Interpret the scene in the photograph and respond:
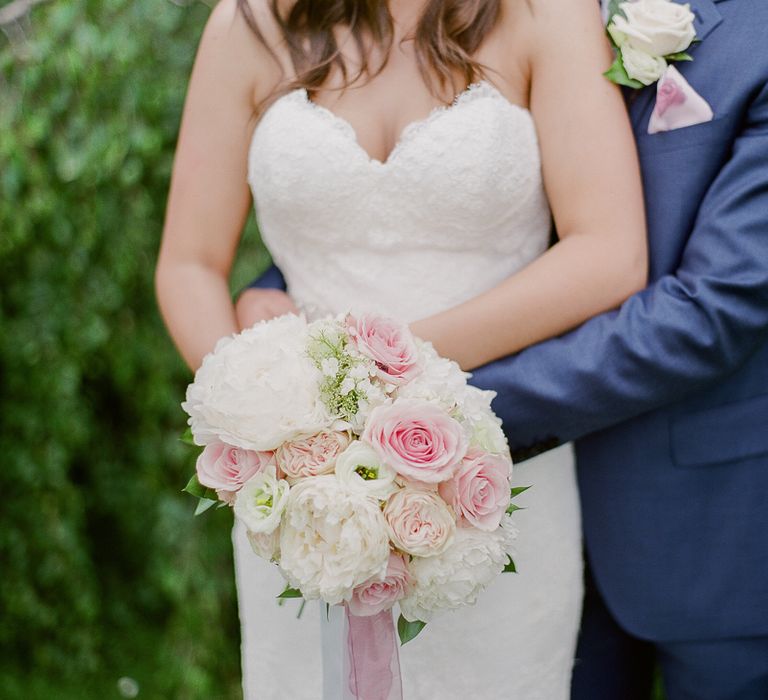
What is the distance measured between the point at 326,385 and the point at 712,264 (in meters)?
0.69

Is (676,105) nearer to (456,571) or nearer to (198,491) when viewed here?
(456,571)

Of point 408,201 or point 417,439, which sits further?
point 408,201

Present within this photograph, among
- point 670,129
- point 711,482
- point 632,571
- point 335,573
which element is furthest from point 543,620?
point 670,129

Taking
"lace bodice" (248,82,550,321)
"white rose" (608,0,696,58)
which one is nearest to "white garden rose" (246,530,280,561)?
"lace bodice" (248,82,550,321)

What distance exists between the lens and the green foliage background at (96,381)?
2684 mm

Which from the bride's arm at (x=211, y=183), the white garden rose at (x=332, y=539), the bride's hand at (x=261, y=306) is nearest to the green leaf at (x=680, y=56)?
the bride's arm at (x=211, y=183)

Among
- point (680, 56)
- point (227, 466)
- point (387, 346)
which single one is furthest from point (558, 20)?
point (227, 466)

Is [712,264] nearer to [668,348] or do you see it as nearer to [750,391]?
[668,348]

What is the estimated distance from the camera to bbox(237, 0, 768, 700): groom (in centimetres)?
166

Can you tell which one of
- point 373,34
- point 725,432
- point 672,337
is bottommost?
point 725,432

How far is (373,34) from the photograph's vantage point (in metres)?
1.90

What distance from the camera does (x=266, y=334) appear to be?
148 cm

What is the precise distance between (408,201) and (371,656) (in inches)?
31.6

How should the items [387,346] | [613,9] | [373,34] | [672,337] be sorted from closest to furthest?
[387,346] < [672,337] < [613,9] < [373,34]
